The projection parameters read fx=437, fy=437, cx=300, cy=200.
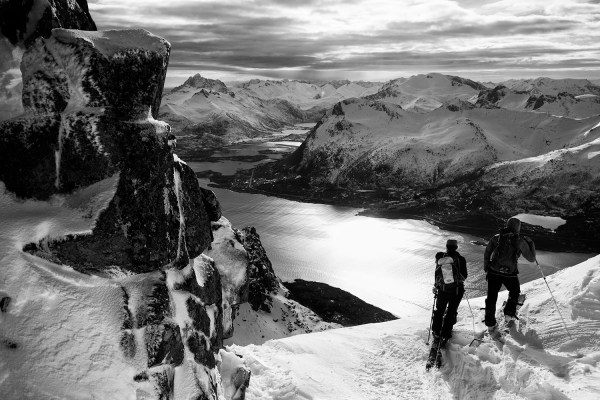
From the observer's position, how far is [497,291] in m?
12.9

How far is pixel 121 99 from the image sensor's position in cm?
1055

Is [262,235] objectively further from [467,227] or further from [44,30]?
[44,30]

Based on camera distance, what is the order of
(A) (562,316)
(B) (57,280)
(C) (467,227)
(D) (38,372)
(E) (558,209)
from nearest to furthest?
(D) (38,372) → (B) (57,280) → (A) (562,316) → (C) (467,227) → (E) (558,209)

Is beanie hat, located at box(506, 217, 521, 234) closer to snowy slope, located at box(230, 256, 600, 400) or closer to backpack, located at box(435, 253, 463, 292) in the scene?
backpack, located at box(435, 253, 463, 292)

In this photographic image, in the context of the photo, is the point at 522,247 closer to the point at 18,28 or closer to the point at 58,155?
the point at 58,155

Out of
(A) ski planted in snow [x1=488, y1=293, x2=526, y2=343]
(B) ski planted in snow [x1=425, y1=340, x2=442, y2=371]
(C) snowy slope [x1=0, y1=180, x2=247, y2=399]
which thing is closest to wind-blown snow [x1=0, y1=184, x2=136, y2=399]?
(C) snowy slope [x1=0, y1=180, x2=247, y2=399]

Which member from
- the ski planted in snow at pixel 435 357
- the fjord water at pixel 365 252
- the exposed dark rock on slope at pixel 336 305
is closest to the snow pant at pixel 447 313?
the ski planted in snow at pixel 435 357

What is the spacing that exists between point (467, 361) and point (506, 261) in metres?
3.05

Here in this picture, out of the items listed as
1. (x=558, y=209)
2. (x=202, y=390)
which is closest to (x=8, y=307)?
(x=202, y=390)

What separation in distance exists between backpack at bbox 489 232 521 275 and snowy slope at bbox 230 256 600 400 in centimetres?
195

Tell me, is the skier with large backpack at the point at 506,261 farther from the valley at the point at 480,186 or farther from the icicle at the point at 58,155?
the valley at the point at 480,186

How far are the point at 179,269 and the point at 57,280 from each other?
2.79 meters

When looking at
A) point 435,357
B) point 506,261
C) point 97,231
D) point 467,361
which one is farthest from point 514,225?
point 97,231

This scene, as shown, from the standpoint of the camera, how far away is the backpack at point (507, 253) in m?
12.6
